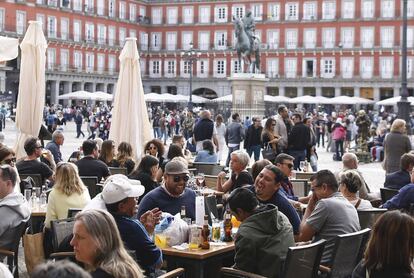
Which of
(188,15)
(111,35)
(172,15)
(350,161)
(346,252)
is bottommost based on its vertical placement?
(346,252)

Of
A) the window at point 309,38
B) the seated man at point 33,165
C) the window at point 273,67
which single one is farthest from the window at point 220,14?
the seated man at point 33,165

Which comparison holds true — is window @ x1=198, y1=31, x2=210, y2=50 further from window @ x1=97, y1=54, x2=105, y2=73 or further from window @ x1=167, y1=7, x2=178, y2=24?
window @ x1=97, y1=54, x2=105, y2=73

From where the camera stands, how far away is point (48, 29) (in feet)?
196

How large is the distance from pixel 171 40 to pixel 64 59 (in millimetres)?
12179

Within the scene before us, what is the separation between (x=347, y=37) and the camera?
62719mm

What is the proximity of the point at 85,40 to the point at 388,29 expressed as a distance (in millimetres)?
26285

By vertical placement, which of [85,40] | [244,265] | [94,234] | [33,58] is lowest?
[244,265]

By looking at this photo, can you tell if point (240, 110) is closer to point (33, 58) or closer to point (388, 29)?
point (33, 58)

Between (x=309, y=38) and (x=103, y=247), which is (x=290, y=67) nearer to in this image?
(x=309, y=38)

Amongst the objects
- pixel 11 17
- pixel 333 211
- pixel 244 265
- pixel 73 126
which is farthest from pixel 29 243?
pixel 11 17

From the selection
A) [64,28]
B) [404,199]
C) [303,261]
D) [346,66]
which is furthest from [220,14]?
[303,261]

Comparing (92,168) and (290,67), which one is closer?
(92,168)

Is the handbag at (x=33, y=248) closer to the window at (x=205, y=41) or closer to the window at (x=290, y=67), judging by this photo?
the window at (x=290, y=67)

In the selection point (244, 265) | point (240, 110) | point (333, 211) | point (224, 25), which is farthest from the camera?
point (224, 25)
